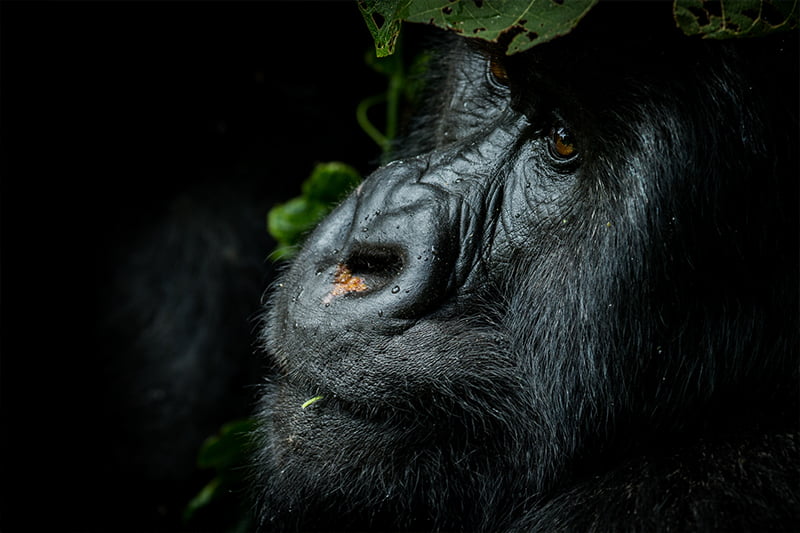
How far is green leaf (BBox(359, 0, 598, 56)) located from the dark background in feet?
6.42

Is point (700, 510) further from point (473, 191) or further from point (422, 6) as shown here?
point (422, 6)

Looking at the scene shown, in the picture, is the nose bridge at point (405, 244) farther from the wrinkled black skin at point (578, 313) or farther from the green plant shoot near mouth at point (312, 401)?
the green plant shoot near mouth at point (312, 401)

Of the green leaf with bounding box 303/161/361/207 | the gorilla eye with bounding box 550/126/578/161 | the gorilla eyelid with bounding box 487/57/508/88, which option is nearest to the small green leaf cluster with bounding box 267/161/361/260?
the green leaf with bounding box 303/161/361/207

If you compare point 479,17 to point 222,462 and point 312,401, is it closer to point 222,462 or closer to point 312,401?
point 312,401

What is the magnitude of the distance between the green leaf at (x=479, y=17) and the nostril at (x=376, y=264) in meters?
0.40

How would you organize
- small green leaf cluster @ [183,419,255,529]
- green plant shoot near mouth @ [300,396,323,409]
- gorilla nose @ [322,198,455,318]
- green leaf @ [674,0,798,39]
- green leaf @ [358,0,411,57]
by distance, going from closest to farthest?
green leaf @ [674,0,798,39] → green leaf @ [358,0,411,57] → gorilla nose @ [322,198,455,318] → green plant shoot near mouth @ [300,396,323,409] → small green leaf cluster @ [183,419,255,529]

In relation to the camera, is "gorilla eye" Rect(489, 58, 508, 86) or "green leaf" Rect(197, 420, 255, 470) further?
"green leaf" Rect(197, 420, 255, 470)

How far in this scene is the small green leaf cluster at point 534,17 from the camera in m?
1.48

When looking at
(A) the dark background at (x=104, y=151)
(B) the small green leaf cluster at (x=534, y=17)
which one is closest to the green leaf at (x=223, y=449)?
(A) the dark background at (x=104, y=151)

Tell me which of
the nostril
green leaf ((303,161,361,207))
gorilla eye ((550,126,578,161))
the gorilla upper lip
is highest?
gorilla eye ((550,126,578,161))

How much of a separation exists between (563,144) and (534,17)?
1.05ft

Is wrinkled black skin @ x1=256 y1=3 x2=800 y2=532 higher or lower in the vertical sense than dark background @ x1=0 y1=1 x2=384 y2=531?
higher

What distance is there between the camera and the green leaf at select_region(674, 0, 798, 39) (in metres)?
1.48

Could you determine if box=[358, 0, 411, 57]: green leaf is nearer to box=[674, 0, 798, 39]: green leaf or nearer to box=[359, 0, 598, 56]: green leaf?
box=[359, 0, 598, 56]: green leaf
